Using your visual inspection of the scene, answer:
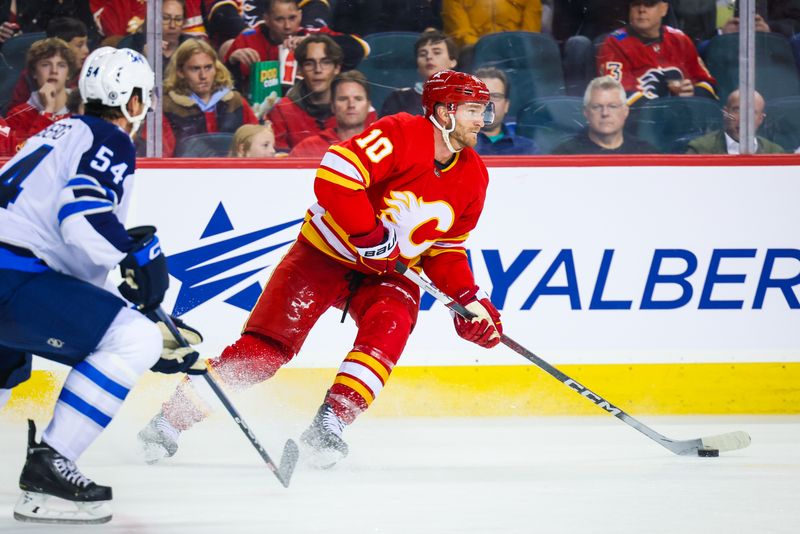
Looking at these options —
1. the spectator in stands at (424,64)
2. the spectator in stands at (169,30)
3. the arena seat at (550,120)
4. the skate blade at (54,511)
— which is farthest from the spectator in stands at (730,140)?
the skate blade at (54,511)

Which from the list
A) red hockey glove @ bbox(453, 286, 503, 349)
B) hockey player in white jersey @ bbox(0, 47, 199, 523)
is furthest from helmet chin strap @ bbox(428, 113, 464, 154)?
hockey player in white jersey @ bbox(0, 47, 199, 523)

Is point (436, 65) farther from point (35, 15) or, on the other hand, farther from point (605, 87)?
point (35, 15)

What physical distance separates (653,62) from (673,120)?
0.24m

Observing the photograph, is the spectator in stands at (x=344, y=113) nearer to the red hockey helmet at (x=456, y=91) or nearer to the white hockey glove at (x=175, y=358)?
the red hockey helmet at (x=456, y=91)

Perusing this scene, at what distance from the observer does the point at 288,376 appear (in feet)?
15.0

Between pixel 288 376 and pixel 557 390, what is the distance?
1.00 m

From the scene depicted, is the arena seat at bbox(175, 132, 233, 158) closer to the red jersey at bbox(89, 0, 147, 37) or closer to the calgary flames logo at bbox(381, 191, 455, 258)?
the red jersey at bbox(89, 0, 147, 37)

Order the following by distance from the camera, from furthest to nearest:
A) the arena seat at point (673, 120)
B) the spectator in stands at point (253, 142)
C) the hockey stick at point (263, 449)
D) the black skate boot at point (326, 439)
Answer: the arena seat at point (673, 120) < the spectator in stands at point (253, 142) < the black skate boot at point (326, 439) < the hockey stick at point (263, 449)

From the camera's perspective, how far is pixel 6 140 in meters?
4.55

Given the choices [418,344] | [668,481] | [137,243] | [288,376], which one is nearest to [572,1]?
[418,344]

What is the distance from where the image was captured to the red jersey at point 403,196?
3.52 meters

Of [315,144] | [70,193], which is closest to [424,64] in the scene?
[315,144]

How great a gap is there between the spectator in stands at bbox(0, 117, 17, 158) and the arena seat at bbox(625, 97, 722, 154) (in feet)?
7.49

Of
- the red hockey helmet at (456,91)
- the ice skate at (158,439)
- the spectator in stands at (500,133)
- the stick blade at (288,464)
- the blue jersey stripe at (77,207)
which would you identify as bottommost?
the ice skate at (158,439)
